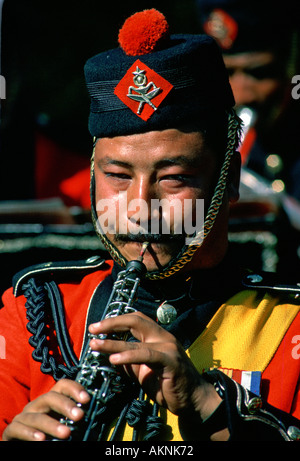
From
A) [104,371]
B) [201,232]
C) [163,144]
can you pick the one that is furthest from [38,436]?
[163,144]

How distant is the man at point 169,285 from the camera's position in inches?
83.2

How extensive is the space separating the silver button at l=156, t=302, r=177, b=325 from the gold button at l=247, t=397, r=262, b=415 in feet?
1.38

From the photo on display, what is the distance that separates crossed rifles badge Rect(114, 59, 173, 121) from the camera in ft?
7.53

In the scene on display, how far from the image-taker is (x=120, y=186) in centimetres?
234

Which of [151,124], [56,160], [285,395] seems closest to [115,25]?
[56,160]

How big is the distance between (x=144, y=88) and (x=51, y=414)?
109 centimetres

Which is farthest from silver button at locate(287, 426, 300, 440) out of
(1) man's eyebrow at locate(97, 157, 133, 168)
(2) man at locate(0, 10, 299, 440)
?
(1) man's eyebrow at locate(97, 157, 133, 168)

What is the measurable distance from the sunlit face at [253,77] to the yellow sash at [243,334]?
2836mm

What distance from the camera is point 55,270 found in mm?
2646

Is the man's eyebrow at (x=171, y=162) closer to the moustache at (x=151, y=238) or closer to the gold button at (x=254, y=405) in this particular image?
the moustache at (x=151, y=238)

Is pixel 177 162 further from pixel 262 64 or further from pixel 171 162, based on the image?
pixel 262 64

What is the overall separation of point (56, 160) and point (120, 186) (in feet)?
10.4

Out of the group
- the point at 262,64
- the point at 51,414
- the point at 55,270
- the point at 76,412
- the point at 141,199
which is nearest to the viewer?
the point at 76,412

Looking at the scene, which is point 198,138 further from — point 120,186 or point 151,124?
point 120,186
